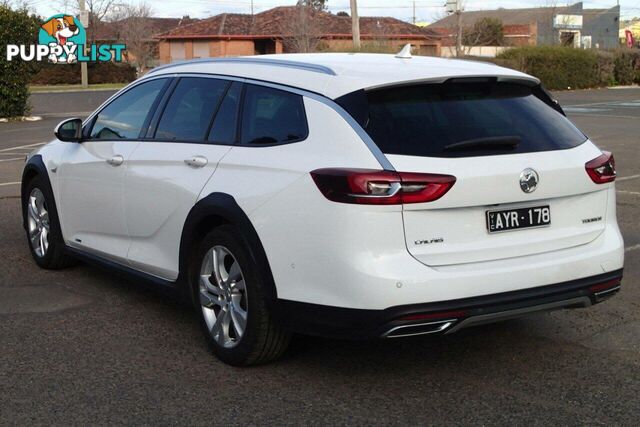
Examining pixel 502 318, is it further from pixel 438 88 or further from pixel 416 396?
pixel 438 88

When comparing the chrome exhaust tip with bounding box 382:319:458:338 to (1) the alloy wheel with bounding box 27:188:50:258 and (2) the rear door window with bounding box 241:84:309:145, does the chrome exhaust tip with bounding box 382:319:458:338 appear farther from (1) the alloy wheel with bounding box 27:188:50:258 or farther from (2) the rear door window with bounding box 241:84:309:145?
(1) the alloy wheel with bounding box 27:188:50:258

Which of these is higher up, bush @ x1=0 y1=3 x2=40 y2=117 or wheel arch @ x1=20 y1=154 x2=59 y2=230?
bush @ x1=0 y1=3 x2=40 y2=117

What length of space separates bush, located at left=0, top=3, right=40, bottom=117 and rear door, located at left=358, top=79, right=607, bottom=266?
21888mm

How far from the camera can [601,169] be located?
497 cm

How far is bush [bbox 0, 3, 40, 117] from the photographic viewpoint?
24844 mm

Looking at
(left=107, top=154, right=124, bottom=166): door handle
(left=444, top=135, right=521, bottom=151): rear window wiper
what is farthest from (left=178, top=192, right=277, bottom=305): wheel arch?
(left=444, top=135, right=521, bottom=151): rear window wiper

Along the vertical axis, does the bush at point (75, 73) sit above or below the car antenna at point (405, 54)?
above

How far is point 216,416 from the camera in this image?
439 cm

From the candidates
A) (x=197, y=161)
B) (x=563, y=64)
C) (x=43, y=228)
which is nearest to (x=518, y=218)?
(x=197, y=161)

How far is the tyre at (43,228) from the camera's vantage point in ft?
23.2

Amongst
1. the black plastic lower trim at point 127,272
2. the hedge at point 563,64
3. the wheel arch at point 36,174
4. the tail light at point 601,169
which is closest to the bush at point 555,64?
the hedge at point 563,64

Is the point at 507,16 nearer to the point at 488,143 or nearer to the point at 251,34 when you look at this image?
the point at 251,34

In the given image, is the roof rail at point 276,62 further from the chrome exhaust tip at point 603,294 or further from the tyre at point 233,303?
the chrome exhaust tip at point 603,294

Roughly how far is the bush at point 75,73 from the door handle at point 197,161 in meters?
53.4
